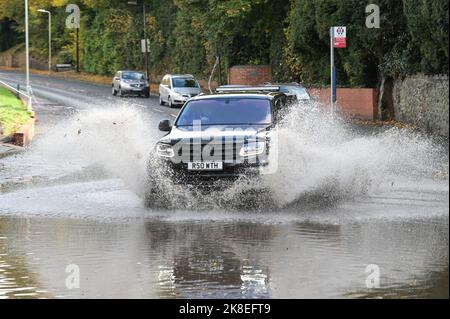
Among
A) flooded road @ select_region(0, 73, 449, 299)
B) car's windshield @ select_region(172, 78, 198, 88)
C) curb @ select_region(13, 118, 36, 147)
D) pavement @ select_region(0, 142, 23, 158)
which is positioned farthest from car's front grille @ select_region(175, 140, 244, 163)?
car's windshield @ select_region(172, 78, 198, 88)

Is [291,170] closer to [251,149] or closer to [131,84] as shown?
[251,149]

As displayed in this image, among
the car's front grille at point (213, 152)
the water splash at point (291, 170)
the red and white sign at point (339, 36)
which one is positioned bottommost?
the water splash at point (291, 170)

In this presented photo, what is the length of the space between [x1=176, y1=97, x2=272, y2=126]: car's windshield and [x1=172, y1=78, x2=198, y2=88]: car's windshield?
37.8 m

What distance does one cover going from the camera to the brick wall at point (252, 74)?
6044 cm

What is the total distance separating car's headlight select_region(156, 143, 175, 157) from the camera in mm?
16406

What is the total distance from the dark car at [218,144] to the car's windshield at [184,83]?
1506 inches

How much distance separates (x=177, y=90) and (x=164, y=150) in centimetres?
3882

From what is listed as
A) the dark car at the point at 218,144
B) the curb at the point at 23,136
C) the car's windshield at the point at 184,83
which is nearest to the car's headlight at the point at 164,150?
the dark car at the point at 218,144

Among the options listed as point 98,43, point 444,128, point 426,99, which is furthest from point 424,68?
point 98,43

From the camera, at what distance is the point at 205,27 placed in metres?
65.9

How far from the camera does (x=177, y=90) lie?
55156 mm

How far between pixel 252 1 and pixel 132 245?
4469 cm

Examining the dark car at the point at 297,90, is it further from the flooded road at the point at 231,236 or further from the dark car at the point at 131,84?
the dark car at the point at 131,84
